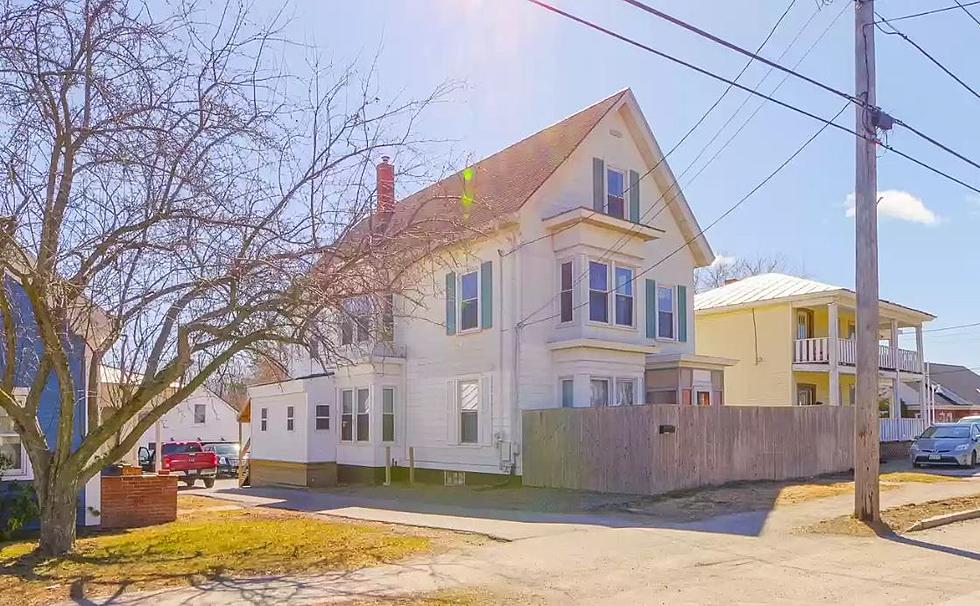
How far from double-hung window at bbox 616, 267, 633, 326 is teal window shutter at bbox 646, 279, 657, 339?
73.7 inches

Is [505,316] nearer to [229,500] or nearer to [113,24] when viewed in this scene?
[229,500]

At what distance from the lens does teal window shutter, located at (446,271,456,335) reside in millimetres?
22938

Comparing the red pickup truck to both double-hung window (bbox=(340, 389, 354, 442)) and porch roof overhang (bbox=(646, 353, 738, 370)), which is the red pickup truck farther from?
porch roof overhang (bbox=(646, 353, 738, 370))

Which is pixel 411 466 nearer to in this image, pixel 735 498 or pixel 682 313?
pixel 682 313

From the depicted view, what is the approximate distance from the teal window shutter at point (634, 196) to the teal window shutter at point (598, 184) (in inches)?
43.0

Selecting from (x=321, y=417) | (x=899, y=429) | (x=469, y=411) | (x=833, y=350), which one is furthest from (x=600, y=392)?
(x=899, y=429)

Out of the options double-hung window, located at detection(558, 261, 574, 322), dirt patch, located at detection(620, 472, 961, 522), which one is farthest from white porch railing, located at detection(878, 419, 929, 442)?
double-hung window, located at detection(558, 261, 574, 322)

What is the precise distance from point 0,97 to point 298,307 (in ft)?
13.4

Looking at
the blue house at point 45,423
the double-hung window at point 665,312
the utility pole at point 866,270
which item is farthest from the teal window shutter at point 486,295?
the utility pole at point 866,270

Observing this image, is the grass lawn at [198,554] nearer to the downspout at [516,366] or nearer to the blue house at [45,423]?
the blue house at [45,423]

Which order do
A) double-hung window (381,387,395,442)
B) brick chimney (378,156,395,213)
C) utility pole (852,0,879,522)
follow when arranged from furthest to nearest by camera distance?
double-hung window (381,387,395,442) < utility pole (852,0,879,522) < brick chimney (378,156,395,213)

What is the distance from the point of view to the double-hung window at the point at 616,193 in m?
23.5

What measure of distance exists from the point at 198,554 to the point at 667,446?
9.59 m

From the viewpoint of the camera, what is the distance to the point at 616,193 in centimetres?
2378
